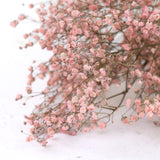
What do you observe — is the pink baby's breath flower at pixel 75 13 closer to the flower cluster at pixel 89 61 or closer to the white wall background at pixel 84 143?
the flower cluster at pixel 89 61

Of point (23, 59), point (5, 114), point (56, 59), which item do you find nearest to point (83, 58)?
point (56, 59)

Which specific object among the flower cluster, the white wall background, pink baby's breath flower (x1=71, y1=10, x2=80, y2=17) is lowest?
the white wall background

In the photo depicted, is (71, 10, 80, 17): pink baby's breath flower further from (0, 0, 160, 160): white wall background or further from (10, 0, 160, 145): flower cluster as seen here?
(0, 0, 160, 160): white wall background

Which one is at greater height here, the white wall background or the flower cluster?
the flower cluster

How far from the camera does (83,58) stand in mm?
873

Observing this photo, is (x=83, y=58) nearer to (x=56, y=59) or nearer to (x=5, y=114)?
(x=56, y=59)

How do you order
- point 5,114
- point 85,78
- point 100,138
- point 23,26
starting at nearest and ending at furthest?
point 85,78, point 100,138, point 5,114, point 23,26

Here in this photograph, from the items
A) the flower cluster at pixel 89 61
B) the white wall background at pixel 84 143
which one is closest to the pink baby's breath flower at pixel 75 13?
the flower cluster at pixel 89 61

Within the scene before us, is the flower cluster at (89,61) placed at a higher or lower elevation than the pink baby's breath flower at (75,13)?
lower

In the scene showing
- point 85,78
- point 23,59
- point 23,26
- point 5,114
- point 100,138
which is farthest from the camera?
point 23,26

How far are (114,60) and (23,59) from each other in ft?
1.76

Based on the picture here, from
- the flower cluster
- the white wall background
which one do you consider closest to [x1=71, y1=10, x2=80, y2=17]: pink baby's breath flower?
the flower cluster

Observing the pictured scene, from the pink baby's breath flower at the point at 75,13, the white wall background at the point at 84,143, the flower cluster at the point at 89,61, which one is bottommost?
the white wall background at the point at 84,143

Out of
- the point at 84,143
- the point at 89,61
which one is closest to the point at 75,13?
the point at 89,61
